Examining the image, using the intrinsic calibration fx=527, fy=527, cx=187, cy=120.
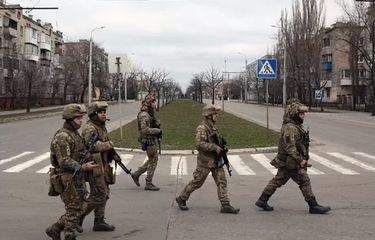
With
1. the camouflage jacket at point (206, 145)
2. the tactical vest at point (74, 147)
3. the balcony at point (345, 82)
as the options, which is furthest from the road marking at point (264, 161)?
the balcony at point (345, 82)

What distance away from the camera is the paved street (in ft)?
22.7

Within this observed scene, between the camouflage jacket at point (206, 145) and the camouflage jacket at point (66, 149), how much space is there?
2.38m

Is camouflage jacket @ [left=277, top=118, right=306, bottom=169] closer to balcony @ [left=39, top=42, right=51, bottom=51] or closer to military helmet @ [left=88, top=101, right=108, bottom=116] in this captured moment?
military helmet @ [left=88, top=101, right=108, bottom=116]

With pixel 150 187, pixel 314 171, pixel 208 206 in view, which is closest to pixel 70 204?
pixel 208 206

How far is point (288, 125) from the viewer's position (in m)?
8.16

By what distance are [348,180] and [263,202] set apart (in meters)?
4.10

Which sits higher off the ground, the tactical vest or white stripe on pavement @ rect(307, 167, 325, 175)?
the tactical vest

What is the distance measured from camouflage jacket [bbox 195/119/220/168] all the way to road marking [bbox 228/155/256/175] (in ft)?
15.9

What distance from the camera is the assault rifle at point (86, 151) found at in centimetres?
593

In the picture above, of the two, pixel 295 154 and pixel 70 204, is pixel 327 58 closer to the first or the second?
pixel 295 154

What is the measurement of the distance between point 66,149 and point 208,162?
286 centimetres

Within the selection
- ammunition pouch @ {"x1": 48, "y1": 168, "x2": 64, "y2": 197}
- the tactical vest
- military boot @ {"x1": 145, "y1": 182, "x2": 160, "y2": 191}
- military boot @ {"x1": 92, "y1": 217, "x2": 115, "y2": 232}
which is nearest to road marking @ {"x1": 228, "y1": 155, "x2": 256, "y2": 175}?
military boot @ {"x1": 145, "y1": 182, "x2": 160, "y2": 191}

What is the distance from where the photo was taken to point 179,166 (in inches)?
561

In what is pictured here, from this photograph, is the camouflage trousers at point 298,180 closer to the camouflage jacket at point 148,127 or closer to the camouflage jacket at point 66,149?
the camouflage jacket at point 148,127
